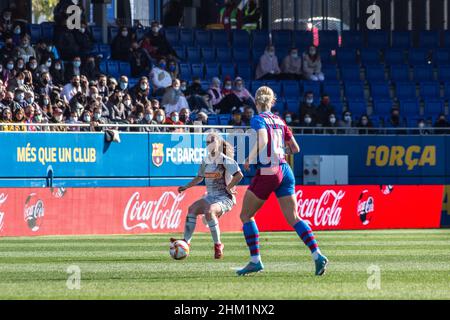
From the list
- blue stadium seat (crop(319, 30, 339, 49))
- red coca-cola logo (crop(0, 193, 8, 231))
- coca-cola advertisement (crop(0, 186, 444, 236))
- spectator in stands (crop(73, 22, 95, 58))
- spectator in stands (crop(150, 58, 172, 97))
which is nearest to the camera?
red coca-cola logo (crop(0, 193, 8, 231))

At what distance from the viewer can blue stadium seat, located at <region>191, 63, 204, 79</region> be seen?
36.0 m

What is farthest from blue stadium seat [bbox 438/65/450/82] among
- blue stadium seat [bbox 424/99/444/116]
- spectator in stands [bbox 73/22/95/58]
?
spectator in stands [bbox 73/22/95/58]

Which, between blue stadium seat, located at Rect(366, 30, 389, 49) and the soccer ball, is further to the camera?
blue stadium seat, located at Rect(366, 30, 389, 49)

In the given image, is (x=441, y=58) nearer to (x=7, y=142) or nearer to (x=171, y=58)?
(x=171, y=58)

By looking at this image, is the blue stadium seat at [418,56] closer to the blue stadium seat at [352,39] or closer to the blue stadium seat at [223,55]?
the blue stadium seat at [352,39]

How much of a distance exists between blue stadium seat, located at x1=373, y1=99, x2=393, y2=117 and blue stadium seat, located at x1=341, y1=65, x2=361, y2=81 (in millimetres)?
1331

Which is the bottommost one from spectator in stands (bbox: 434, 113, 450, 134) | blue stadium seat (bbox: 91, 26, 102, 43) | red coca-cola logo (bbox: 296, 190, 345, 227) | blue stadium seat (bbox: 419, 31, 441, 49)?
red coca-cola logo (bbox: 296, 190, 345, 227)

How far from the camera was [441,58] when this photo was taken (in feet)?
132

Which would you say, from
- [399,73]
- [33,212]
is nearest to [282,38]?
[399,73]

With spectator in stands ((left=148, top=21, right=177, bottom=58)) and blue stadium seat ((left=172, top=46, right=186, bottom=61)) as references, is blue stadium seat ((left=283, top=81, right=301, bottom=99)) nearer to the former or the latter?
blue stadium seat ((left=172, top=46, right=186, bottom=61))

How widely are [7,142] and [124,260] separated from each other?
10804mm

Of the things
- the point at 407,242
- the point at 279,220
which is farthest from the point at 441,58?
the point at 407,242
